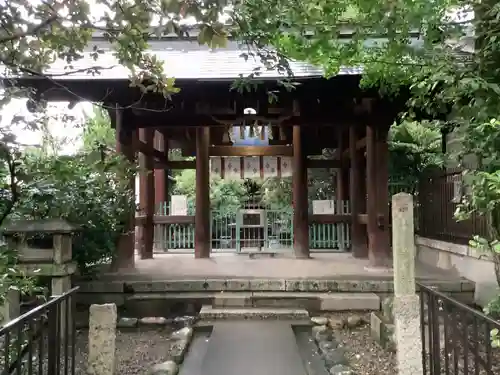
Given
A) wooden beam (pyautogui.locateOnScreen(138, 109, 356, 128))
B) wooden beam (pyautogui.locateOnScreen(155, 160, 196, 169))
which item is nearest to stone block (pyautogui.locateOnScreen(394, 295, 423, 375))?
wooden beam (pyautogui.locateOnScreen(138, 109, 356, 128))

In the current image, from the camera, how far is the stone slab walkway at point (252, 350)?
520cm

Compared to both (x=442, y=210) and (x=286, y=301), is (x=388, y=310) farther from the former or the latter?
(x=442, y=210)

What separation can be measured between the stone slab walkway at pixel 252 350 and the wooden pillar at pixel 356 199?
542 cm

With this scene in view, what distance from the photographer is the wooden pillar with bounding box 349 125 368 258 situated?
11797mm

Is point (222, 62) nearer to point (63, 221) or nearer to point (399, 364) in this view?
point (63, 221)

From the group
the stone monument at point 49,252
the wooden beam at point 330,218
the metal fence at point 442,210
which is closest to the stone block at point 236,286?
the stone monument at point 49,252

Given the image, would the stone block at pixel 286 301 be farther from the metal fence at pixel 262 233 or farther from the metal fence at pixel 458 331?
the metal fence at pixel 262 233

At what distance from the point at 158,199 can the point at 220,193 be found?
589 centimetres

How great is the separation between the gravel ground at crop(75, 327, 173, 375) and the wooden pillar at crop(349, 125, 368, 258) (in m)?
6.09

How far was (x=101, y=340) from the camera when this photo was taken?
4.64 m

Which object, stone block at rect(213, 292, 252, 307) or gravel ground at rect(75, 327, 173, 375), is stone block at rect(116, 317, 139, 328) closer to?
gravel ground at rect(75, 327, 173, 375)

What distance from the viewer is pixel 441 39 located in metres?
4.72

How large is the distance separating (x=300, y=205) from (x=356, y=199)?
1357mm


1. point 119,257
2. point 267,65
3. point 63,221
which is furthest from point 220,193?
point 267,65
